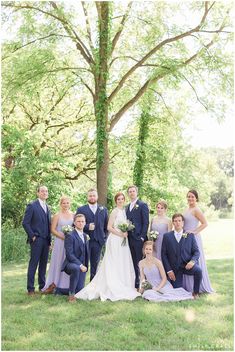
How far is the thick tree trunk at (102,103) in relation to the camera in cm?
1399

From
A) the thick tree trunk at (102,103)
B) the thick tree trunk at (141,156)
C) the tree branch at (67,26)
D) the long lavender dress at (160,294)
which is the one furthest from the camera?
the thick tree trunk at (141,156)

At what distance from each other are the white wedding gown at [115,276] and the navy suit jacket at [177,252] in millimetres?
700

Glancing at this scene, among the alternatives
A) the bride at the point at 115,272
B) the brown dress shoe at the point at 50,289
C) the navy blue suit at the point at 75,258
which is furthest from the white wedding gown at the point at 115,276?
the brown dress shoe at the point at 50,289

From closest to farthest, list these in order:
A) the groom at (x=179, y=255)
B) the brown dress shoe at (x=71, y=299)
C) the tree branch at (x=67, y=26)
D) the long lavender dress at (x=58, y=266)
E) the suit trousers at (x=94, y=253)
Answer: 1. the brown dress shoe at (x=71, y=299)
2. the groom at (x=179, y=255)
3. the long lavender dress at (x=58, y=266)
4. the suit trousers at (x=94, y=253)
5. the tree branch at (x=67, y=26)

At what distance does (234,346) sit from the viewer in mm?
5379

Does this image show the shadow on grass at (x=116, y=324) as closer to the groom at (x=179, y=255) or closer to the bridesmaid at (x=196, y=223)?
the bridesmaid at (x=196, y=223)

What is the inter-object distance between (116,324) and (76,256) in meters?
1.95

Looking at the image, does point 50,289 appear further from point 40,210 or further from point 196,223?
point 196,223

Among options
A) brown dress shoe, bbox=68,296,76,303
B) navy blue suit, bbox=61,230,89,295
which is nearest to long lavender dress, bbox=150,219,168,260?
navy blue suit, bbox=61,230,89,295

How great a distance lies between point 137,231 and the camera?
27.6ft

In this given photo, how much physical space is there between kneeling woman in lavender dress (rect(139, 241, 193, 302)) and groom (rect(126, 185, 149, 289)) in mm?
260

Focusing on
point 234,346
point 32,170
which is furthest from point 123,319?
point 32,170

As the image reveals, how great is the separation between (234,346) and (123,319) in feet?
5.25

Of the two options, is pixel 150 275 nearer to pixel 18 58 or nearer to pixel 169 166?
pixel 18 58
